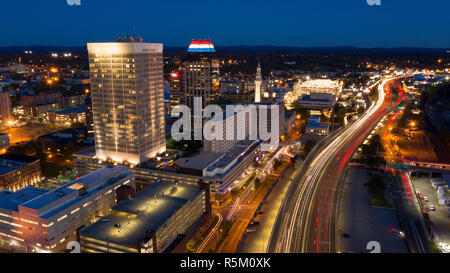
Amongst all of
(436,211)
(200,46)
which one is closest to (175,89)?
(200,46)

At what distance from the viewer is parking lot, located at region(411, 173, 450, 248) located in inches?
1040

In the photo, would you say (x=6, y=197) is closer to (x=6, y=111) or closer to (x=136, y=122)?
(x=136, y=122)

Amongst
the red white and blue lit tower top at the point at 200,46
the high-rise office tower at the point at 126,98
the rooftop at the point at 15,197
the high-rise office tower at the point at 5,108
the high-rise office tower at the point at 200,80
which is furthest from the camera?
the red white and blue lit tower top at the point at 200,46

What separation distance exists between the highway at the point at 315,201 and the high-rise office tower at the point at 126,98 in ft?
54.5

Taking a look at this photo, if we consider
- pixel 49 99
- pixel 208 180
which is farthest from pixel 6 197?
pixel 49 99

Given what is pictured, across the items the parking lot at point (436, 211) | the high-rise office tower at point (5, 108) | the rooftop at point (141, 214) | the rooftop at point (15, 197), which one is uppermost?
the high-rise office tower at point (5, 108)

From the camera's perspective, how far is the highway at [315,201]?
2345cm

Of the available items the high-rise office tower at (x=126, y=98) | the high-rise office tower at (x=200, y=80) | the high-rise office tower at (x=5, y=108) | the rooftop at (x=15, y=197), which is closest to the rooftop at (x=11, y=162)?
the high-rise office tower at (x=126, y=98)

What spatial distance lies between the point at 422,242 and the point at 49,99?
70.5 metres

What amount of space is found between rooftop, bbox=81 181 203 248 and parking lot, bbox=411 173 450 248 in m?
19.4

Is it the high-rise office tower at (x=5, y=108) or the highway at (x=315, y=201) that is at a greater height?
the high-rise office tower at (x=5, y=108)

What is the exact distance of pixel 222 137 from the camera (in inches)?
1527

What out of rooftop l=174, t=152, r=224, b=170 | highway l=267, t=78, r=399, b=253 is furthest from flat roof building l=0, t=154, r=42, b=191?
highway l=267, t=78, r=399, b=253

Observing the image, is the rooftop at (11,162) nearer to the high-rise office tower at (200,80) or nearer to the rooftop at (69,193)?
the rooftop at (69,193)
